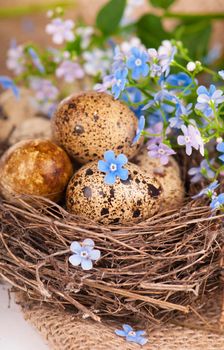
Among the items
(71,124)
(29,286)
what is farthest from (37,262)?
(71,124)

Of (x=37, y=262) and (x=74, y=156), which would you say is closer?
(x=37, y=262)

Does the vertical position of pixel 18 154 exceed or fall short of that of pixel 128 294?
it exceeds it

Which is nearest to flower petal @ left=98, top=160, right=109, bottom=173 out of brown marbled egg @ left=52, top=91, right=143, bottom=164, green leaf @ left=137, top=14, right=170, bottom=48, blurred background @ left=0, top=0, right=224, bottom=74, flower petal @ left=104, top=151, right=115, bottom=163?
flower petal @ left=104, top=151, right=115, bottom=163

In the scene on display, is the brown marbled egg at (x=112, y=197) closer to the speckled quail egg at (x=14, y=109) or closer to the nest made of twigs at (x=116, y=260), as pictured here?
the nest made of twigs at (x=116, y=260)

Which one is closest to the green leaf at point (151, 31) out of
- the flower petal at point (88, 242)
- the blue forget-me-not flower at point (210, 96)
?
the blue forget-me-not flower at point (210, 96)

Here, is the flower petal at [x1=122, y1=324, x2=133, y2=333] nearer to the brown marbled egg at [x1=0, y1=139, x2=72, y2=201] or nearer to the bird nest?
the bird nest

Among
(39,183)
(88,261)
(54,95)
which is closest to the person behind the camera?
(88,261)

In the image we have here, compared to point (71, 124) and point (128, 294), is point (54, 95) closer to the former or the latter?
point (71, 124)
